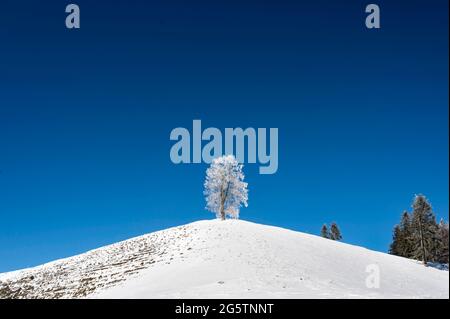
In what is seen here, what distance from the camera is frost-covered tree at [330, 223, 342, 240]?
86938mm

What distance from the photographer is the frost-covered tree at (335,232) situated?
86938mm

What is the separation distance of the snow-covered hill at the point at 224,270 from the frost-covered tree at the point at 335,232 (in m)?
35.7

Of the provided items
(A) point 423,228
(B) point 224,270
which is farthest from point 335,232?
(B) point 224,270

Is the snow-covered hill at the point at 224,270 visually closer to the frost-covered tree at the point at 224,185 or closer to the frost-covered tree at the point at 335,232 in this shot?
the frost-covered tree at the point at 224,185

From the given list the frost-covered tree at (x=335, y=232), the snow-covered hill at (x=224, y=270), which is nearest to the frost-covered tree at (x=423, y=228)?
the snow-covered hill at (x=224, y=270)

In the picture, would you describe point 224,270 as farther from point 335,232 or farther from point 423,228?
point 335,232

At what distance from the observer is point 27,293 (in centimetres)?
4034

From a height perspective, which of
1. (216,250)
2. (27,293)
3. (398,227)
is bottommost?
(27,293)
